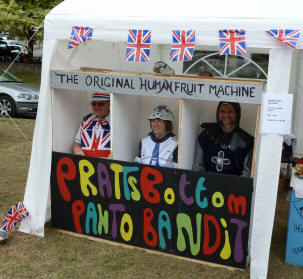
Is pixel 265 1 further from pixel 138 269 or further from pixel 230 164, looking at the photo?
pixel 138 269

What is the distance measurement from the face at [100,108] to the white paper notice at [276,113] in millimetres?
1782

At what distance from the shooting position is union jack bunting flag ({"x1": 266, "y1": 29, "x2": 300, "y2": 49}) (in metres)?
3.51

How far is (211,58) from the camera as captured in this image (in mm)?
9203

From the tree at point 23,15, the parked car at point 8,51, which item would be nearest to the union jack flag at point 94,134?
the tree at point 23,15

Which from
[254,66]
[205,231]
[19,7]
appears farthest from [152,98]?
[19,7]

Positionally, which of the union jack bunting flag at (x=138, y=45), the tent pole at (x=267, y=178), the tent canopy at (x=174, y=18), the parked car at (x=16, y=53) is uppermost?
the parked car at (x=16, y=53)

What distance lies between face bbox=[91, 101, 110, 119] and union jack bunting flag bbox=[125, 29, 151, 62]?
0.89 meters

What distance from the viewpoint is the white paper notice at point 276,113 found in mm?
3641

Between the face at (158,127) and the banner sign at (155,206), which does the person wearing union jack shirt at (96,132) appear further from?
the face at (158,127)

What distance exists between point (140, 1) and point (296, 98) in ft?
9.58

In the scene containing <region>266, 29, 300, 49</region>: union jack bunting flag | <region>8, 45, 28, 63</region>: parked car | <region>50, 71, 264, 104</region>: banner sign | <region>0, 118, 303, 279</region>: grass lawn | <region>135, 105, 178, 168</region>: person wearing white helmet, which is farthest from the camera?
<region>8, 45, 28, 63</region>: parked car

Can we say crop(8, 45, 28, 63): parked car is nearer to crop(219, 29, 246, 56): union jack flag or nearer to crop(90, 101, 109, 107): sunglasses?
crop(90, 101, 109, 107): sunglasses

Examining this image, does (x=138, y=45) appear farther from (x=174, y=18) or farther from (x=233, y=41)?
(x=233, y=41)

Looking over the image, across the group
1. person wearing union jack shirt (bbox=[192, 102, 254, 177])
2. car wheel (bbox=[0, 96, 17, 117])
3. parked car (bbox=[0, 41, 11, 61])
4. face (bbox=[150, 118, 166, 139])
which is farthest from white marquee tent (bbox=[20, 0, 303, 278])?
parked car (bbox=[0, 41, 11, 61])
